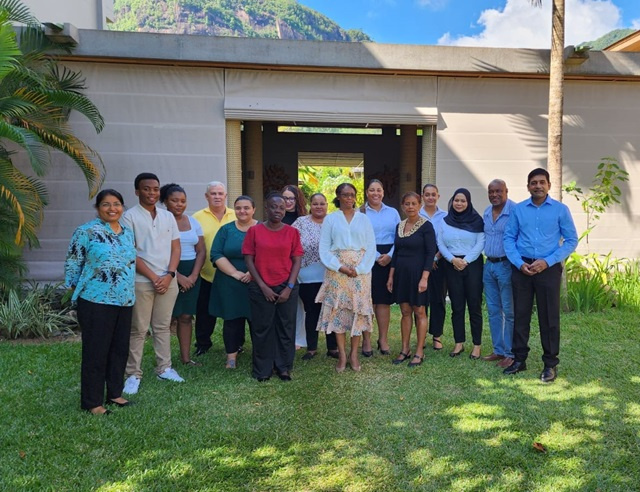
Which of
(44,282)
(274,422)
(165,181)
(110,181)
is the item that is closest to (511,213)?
(274,422)

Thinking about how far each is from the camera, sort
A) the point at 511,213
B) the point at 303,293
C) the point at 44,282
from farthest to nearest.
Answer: the point at 44,282 < the point at 303,293 < the point at 511,213

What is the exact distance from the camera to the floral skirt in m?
4.40

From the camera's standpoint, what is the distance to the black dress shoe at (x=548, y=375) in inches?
166

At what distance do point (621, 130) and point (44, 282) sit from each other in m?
9.56

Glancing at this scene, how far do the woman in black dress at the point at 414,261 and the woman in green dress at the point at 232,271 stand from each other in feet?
4.63

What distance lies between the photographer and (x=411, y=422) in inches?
136

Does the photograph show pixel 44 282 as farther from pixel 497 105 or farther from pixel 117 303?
pixel 497 105

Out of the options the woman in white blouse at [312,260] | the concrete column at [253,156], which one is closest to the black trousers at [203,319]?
the woman in white blouse at [312,260]

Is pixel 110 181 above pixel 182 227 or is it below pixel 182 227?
above

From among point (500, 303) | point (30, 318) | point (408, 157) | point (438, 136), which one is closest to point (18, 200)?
point (30, 318)

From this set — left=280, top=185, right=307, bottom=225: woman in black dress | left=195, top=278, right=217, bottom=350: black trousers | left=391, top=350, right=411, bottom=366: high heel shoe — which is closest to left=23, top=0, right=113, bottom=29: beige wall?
left=280, top=185, right=307, bottom=225: woman in black dress

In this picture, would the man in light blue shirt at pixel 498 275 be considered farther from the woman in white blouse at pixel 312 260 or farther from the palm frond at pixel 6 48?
the palm frond at pixel 6 48

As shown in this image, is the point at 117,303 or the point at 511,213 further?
the point at 511,213

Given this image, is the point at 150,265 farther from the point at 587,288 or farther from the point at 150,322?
the point at 587,288
